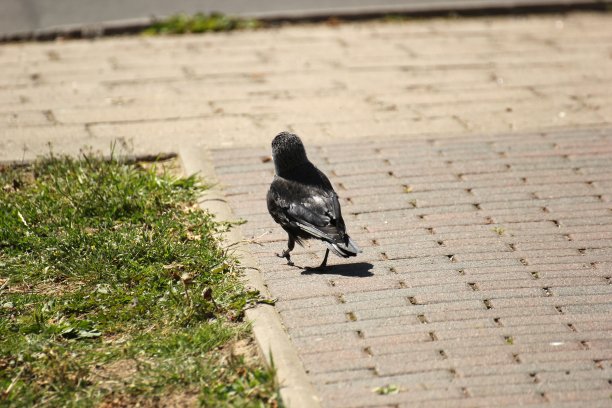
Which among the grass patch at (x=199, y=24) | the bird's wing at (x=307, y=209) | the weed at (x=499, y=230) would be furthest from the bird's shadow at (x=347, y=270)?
the grass patch at (x=199, y=24)

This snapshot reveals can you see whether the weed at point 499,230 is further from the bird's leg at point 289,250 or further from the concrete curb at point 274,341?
the concrete curb at point 274,341

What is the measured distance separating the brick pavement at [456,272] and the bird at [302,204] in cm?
25

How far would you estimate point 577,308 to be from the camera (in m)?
5.23

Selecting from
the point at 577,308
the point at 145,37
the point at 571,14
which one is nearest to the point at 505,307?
the point at 577,308

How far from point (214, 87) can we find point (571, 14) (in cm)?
544

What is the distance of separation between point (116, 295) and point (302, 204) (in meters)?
1.22

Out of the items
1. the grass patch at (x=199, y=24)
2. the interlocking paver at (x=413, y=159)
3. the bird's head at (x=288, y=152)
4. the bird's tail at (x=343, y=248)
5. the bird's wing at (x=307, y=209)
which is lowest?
the grass patch at (x=199, y=24)

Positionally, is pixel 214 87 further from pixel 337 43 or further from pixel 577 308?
pixel 577 308

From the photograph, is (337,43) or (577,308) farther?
(337,43)

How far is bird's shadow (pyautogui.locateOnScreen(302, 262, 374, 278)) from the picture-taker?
5645 millimetres

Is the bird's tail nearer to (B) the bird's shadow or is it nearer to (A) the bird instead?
(A) the bird

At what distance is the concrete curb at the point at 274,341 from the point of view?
4.32 meters

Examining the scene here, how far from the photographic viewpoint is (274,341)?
476 centimetres

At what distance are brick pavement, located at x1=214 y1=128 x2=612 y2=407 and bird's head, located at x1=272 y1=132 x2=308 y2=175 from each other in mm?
529
